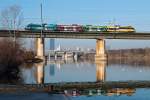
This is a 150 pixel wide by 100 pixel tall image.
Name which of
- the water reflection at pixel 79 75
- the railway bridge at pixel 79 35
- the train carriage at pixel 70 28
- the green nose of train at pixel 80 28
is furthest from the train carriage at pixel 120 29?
the water reflection at pixel 79 75

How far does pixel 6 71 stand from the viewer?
53156mm

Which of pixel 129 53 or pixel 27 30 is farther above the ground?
pixel 27 30

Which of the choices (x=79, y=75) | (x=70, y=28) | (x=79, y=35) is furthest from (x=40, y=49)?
(x=79, y=75)

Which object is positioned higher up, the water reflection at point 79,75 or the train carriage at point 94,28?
the train carriage at point 94,28

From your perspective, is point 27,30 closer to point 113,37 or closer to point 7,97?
point 113,37

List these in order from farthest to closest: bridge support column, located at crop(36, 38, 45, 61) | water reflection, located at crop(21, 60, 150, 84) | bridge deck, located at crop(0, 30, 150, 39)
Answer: bridge support column, located at crop(36, 38, 45, 61), bridge deck, located at crop(0, 30, 150, 39), water reflection, located at crop(21, 60, 150, 84)

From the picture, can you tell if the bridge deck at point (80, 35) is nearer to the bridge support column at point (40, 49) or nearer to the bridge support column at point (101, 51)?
the bridge support column at point (40, 49)

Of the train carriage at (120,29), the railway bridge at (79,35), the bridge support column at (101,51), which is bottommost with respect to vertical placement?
the bridge support column at (101,51)

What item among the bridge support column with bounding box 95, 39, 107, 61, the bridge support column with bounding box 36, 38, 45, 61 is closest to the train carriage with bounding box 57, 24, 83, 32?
the bridge support column with bounding box 36, 38, 45, 61

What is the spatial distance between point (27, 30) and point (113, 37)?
23803mm

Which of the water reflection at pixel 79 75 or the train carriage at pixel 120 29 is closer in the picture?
the water reflection at pixel 79 75

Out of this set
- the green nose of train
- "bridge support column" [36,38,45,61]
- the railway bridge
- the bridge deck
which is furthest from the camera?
the green nose of train

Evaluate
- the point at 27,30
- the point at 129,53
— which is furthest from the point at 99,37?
the point at 129,53

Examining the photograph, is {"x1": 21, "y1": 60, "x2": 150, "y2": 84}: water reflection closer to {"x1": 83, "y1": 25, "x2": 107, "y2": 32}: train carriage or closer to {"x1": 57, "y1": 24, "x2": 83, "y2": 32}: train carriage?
{"x1": 57, "y1": 24, "x2": 83, "y2": 32}: train carriage
